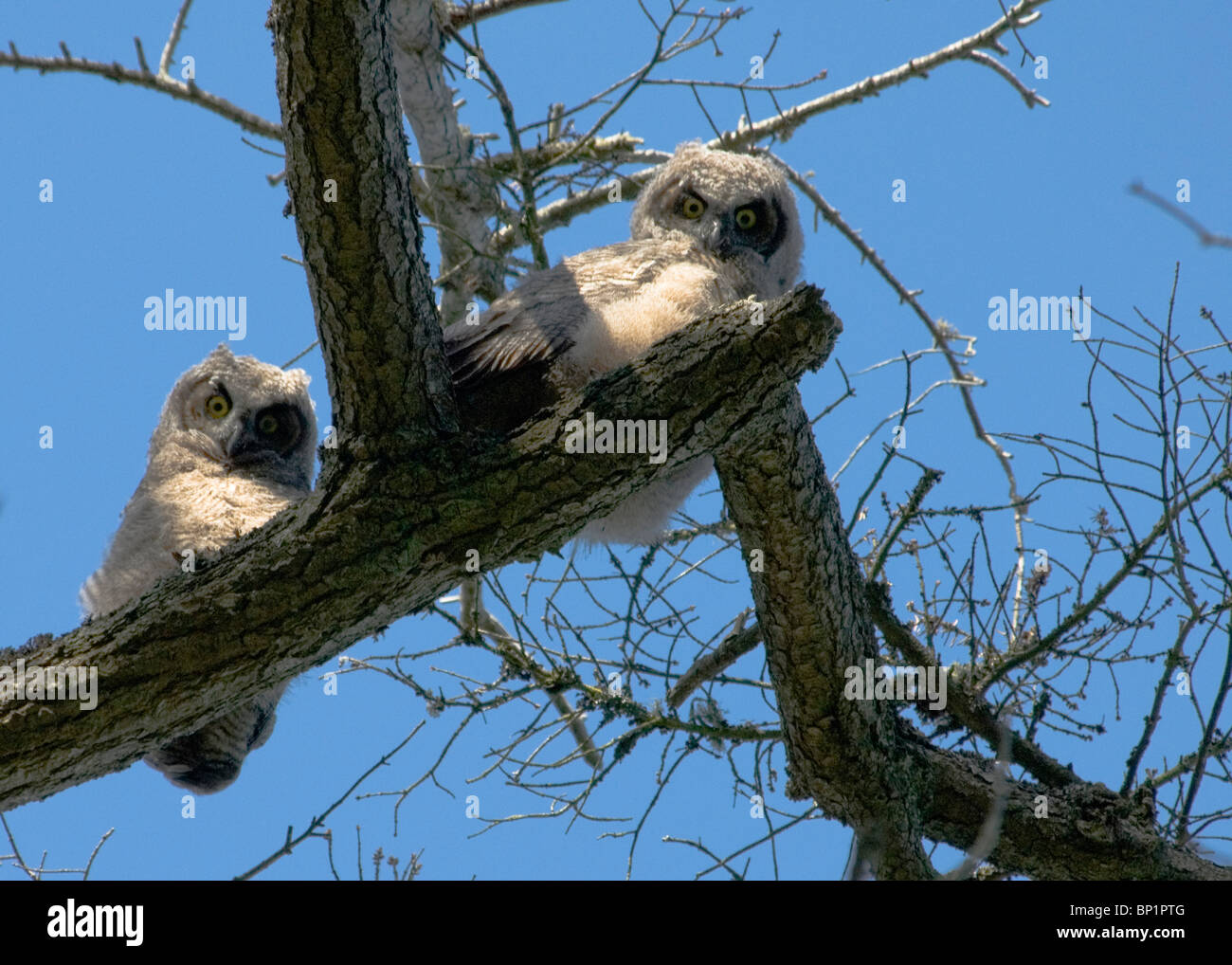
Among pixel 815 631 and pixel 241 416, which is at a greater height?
pixel 241 416

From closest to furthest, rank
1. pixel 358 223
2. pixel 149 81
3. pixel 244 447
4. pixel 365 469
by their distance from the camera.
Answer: pixel 358 223, pixel 365 469, pixel 244 447, pixel 149 81

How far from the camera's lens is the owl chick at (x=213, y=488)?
4.29 metres

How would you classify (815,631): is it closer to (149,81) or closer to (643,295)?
(643,295)

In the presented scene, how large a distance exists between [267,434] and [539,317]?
2.08 metres

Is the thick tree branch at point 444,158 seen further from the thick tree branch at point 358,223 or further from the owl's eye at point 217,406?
the thick tree branch at point 358,223

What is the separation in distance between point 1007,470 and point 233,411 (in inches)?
145

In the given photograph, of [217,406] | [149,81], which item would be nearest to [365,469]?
[217,406]

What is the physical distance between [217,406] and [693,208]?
233 centimetres

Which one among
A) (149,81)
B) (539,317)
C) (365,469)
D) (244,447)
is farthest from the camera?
(149,81)

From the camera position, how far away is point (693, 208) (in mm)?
4566

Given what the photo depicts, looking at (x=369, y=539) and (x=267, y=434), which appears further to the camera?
(x=267, y=434)

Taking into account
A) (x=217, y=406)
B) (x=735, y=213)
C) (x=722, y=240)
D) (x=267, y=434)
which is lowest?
(x=267, y=434)

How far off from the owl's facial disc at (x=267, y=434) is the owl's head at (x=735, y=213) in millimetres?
1837
